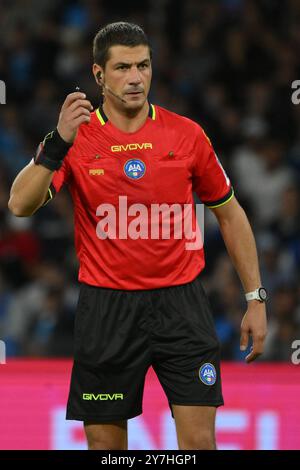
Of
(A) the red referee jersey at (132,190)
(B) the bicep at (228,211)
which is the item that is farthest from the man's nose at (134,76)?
(B) the bicep at (228,211)

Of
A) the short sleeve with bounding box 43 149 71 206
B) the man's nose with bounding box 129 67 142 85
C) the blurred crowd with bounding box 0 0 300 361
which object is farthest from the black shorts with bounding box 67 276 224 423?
the blurred crowd with bounding box 0 0 300 361

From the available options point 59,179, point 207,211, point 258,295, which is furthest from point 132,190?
point 207,211

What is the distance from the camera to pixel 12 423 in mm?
5164

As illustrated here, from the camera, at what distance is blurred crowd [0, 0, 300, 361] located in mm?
7301

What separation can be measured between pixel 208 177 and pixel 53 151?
0.66 m

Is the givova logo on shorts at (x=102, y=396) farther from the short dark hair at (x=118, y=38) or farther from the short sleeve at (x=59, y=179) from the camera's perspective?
the short dark hair at (x=118, y=38)

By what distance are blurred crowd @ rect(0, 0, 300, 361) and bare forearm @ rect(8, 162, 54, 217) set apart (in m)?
2.81

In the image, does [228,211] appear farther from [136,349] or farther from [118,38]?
[118,38]

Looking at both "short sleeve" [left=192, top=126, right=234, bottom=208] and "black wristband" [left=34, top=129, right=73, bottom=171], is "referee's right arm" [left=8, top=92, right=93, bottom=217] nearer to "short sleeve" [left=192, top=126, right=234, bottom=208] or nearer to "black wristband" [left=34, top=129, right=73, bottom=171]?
"black wristband" [left=34, top=129, right=73, bottom=171]

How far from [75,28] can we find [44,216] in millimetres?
2215

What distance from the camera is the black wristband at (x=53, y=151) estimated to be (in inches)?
155
